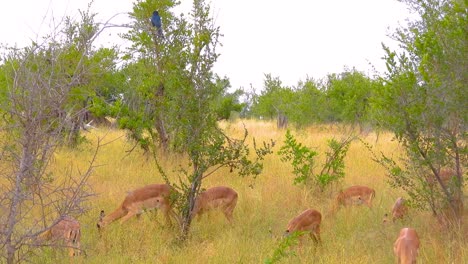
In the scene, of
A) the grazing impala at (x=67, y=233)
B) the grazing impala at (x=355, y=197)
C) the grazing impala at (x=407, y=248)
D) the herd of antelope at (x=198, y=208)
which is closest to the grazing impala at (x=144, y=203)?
the herd of antelope at (x=198, y=208)

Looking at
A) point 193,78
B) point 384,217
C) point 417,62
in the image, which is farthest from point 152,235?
point 417,62

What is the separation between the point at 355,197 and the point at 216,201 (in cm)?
212

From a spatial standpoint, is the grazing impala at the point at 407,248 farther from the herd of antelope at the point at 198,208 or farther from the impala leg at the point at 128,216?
the impala leg at the point at 128,216

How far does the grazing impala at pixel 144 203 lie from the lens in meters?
7.22

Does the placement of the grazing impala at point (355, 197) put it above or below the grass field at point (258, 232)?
above

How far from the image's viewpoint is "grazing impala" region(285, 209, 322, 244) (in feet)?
20.7

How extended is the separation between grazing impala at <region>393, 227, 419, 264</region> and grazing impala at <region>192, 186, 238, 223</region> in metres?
2.85

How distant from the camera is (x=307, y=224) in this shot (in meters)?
6.41

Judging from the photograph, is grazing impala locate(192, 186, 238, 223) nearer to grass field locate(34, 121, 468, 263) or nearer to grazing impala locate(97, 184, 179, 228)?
grass field locate(34, 121, 468, 263)

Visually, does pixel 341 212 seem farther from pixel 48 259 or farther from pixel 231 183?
pixel 48 259

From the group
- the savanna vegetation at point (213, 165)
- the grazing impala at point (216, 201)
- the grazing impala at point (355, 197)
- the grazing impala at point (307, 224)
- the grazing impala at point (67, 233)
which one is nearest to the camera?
the savanna vegetation at point (213, 165)

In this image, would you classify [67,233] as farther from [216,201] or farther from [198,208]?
[216,201]

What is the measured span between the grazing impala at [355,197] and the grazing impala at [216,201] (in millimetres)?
1578

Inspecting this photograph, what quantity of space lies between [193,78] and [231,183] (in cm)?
366
